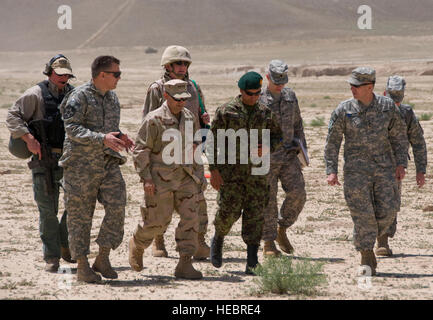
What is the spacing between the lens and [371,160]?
7.05 metres

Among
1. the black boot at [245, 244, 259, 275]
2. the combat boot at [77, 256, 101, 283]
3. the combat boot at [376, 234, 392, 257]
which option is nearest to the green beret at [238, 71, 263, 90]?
the black boot at [245, 244, 259, 275]

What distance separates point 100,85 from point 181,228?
1409 mm

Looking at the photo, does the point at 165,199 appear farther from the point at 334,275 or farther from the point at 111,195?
the point at 334,275

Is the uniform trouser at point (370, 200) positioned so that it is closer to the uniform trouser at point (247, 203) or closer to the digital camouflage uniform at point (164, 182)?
the uniform trouser at point (247, 203)

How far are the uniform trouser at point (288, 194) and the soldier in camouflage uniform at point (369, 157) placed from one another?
915 mm

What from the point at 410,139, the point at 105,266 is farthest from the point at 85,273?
the point at 410,139

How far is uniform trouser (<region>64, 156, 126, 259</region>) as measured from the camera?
22.1ft

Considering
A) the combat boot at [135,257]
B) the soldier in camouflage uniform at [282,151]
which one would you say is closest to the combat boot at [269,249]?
the soldier in camouflage uniform at [282,151]

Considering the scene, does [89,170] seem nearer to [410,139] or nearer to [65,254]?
[65,254]

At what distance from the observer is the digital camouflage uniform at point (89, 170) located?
22.0ft

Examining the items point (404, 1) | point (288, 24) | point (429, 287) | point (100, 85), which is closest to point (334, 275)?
point (429, 287)

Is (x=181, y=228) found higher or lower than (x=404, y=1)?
lower

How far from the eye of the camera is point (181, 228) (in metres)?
6.96
